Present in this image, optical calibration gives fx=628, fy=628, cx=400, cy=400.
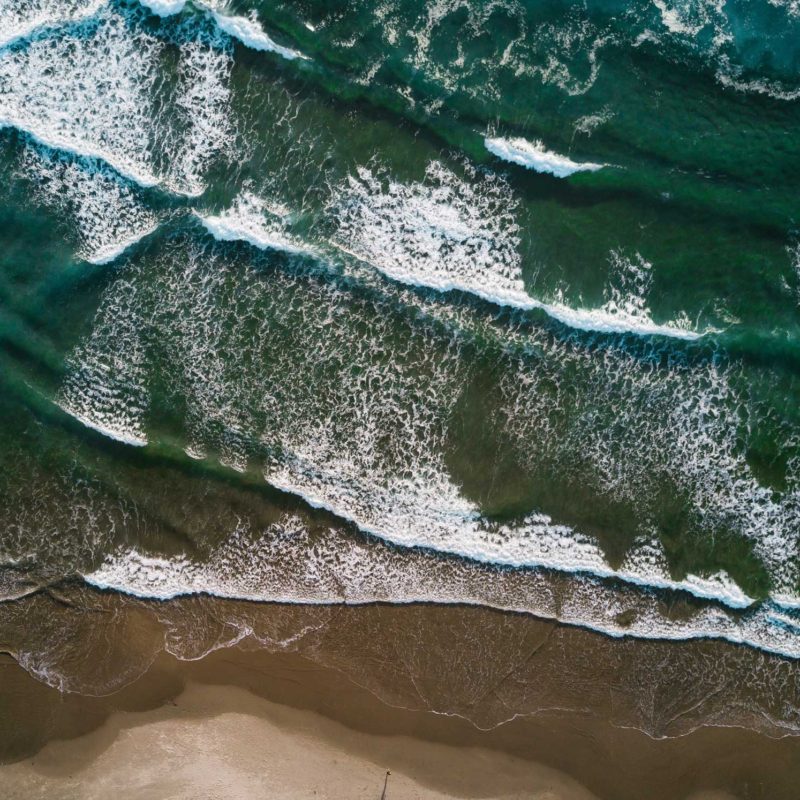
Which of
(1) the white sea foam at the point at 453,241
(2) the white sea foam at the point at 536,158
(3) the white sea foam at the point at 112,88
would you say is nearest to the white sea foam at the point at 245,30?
(3) the white sea foam at the point at 112,88

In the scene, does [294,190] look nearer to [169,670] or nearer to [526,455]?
[526,455]

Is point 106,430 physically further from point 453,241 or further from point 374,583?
point 453,241

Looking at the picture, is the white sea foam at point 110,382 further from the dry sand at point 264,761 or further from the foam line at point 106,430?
the dry sand at point 264,761

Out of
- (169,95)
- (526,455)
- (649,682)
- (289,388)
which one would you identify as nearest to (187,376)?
(289,388)

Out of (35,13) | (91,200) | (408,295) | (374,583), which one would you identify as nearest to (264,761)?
(374,583)

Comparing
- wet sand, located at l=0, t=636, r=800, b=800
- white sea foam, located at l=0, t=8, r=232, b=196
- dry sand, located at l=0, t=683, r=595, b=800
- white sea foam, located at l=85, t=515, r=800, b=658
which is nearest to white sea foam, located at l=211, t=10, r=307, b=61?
white sea foam, located at l=0, t=8, r=232, b=196

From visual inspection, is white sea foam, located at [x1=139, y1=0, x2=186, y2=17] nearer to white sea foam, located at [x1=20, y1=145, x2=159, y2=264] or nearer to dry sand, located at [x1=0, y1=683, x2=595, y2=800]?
white sea foam, located at [x1=20, y1=145, x2=159, y2=264]
